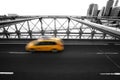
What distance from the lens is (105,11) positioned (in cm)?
5797

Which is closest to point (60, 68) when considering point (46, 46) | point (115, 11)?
point (46, 46)

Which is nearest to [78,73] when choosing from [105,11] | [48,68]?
[48,68]

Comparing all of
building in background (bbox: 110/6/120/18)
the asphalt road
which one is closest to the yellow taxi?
the asphalt road

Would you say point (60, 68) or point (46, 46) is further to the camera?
point (46, 46)

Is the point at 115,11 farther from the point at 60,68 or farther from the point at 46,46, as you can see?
the point at 60,68

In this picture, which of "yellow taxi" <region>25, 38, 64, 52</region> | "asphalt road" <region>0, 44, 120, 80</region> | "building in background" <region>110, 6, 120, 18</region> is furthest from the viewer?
"building in background" <region>110, 6, 120, 18</region>

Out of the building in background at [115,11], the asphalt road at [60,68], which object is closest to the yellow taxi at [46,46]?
the asphalt road at [60,68]

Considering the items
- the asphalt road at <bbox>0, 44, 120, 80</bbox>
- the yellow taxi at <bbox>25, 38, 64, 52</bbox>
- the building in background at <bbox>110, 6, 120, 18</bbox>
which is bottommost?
the asphalt road at <bbox>0, 44, 120, 80</bbox>

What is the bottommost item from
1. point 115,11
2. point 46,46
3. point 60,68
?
point 60,68

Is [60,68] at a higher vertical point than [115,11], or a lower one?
lower

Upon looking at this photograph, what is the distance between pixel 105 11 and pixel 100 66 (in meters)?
50.3

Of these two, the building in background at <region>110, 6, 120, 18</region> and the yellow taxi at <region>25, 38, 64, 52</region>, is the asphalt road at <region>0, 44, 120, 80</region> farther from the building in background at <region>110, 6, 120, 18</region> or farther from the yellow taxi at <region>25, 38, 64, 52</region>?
the building in background at <region>110, 6, 120, 18</region>

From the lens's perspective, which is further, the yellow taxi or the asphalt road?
the yellow taxi

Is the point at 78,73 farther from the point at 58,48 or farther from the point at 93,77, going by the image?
the point at 58,48
